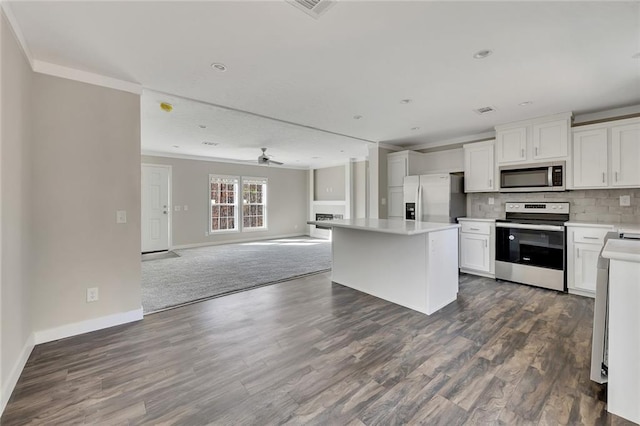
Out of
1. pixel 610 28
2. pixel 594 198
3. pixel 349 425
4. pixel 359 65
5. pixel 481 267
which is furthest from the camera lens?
pixel 481 267

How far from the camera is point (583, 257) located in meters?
3.55

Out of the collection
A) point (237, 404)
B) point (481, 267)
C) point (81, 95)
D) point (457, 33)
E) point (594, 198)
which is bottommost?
point (237, 404)

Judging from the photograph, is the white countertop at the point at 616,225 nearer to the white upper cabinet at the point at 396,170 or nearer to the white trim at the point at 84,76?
the white upper cabinet at the point at 396,170

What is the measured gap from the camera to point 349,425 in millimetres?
1531

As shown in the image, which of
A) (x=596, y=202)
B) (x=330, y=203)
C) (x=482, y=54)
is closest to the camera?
(x=482, y=54)

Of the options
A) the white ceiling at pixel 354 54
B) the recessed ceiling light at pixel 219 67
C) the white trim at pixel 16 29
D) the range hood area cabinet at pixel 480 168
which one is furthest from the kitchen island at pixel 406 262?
the white trim at pixel 16 29

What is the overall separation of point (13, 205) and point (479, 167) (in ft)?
18.2

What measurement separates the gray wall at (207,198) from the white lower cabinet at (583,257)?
23.9ft

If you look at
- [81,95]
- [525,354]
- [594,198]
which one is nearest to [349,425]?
[525,354]

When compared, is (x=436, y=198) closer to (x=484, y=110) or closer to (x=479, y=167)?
(x=479, y=167)

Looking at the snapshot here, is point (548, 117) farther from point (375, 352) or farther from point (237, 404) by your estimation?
point (237, 404)

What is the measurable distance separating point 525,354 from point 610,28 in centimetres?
250

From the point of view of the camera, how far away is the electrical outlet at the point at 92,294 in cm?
263

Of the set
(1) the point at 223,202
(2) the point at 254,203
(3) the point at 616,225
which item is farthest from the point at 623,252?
(2) the point at 254,203
